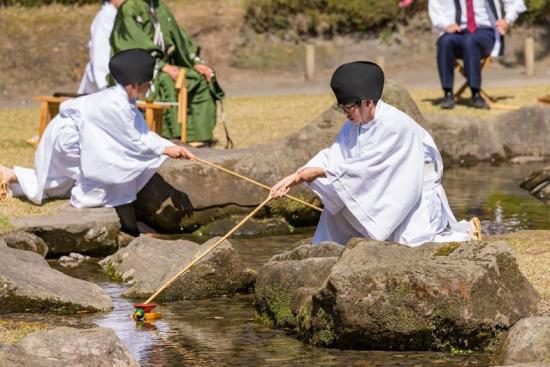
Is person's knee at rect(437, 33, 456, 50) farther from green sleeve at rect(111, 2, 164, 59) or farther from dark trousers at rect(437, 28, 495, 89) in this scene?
green sleeve at rect(111, 2, 164, 59)

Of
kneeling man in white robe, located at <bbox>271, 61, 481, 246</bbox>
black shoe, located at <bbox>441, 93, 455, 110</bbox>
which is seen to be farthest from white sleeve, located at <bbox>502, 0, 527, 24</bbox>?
kneeling man in white robe, located at <bbox>271, 61, 481, 246</bbox>

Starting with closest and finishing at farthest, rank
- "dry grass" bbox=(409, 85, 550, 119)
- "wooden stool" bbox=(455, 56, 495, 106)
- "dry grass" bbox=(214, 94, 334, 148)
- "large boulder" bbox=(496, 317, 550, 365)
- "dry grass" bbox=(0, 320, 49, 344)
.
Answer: "large boulder" bbox=(496, 317, 550, 365) < "dry grass" bbox=(0, 320, 49, 344) < "dry grass" bbox=(214, 94, 334, 148) < "dry grass" bbox=(409, 85, 550, 119) < "wooden stool" bbox=(455, 56, 495, 106)

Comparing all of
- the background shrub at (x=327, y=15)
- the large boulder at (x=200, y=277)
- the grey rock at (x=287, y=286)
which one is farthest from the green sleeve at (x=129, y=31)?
the background shrub at (x=327, y=15)

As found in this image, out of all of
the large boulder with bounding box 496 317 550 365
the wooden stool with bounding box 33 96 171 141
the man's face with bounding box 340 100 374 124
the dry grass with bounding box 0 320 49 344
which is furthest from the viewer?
the wooden stool with bounding box 33 96 171 141

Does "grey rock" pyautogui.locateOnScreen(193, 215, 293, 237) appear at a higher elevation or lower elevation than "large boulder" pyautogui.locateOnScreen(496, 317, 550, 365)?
lower

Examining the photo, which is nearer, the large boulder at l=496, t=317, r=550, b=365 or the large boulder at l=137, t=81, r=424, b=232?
the large boulder at l=496, t=317, r=550, b=365

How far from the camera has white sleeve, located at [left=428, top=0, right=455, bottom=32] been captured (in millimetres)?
19688

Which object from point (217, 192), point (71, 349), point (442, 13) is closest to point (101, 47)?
point (217, 192)

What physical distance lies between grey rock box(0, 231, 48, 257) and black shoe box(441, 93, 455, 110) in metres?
8.75

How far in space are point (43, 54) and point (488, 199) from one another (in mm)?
11836

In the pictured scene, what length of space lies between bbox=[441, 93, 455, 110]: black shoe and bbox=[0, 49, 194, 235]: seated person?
7266 millimetres

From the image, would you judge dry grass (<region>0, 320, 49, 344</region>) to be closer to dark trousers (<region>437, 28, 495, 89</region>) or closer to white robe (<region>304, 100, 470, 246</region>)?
white robe (<region>304, 100, 470, 246</region>)

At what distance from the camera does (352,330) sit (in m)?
8.60

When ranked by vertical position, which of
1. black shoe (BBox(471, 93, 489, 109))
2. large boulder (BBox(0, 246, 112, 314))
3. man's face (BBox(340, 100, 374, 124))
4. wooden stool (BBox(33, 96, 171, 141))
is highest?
man's face (BBox(340, 100, 374, 124))
